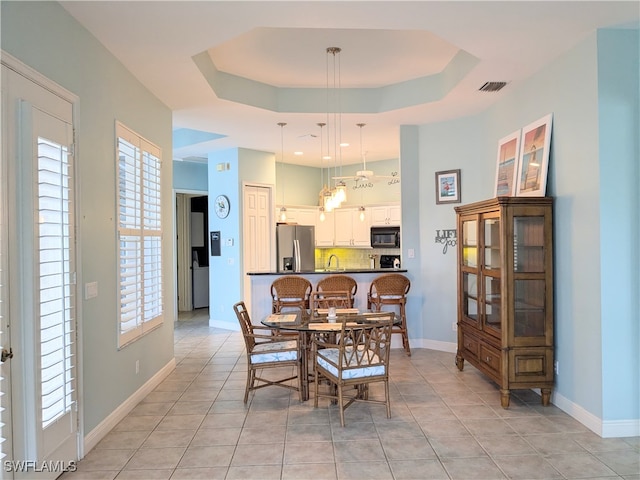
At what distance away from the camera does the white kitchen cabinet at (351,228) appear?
27.8ft

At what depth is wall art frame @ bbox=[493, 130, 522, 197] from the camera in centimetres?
427

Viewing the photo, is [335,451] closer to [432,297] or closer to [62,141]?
[62,141]

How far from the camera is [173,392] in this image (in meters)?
4.21

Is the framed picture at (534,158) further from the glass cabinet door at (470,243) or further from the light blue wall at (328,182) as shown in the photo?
the light blue wall at (328,182)

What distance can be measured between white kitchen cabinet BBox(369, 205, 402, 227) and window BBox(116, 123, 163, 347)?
181 inches

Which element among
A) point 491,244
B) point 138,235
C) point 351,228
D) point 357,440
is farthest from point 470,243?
point 351,228

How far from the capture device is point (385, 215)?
8219 mm

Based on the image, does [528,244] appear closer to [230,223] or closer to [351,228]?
[230,223]

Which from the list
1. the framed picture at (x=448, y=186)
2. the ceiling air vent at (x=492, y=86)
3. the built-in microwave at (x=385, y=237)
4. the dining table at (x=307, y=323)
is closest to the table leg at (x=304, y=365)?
the dining table at (x=307, y=323)

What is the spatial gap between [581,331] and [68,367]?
3.54 m

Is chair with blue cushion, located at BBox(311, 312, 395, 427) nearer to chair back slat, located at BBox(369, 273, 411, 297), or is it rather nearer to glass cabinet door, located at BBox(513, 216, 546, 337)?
glass cabinet door, located at BBox(513, 216, 546, 337)

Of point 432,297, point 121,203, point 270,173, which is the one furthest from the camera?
point 270,173

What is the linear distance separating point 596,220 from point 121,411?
12.7 feet

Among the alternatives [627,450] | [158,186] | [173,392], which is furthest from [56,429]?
[627,450]
